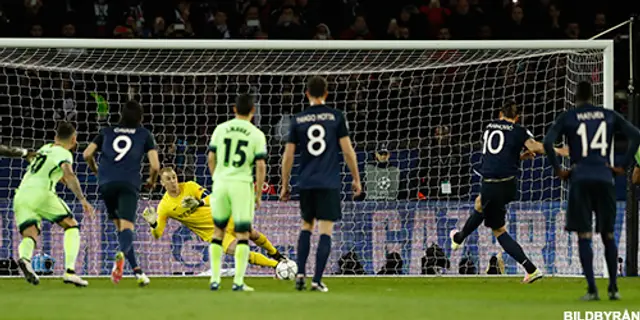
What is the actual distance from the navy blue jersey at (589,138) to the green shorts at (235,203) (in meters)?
2.88

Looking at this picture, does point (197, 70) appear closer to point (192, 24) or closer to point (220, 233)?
point (192, 24)

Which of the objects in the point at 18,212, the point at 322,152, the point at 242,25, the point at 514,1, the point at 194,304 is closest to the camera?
the point at 194,304

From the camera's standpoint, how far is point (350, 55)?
632 inches

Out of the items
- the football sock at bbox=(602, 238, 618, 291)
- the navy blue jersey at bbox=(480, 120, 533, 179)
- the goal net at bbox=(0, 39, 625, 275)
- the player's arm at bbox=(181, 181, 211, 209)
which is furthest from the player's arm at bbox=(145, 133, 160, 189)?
the football sock at bbox=(602, 238, 618, 291)

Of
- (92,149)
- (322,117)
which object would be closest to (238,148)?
(322,117)

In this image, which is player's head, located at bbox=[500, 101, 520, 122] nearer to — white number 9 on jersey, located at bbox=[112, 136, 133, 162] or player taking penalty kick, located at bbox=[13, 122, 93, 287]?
white number 9 on jersey, located at bbox=[112, 136, 133, 162]

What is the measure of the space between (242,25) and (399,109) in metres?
4.12

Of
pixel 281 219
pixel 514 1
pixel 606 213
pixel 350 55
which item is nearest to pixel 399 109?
pixel 350 55

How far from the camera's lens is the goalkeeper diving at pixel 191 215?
1347 centimetres

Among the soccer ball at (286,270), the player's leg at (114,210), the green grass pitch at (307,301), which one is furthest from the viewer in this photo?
the soccer ball at (286,270)

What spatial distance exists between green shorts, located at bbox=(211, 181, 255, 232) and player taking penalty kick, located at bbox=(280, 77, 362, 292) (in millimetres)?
Answer: 403

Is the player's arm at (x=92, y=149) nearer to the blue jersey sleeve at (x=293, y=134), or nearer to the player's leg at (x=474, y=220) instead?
the blue jersey sleeve at (x=293, y=134)

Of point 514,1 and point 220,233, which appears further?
point 514,1

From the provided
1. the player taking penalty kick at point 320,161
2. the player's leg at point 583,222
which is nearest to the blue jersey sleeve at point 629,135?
the player's leg at point 583,222
